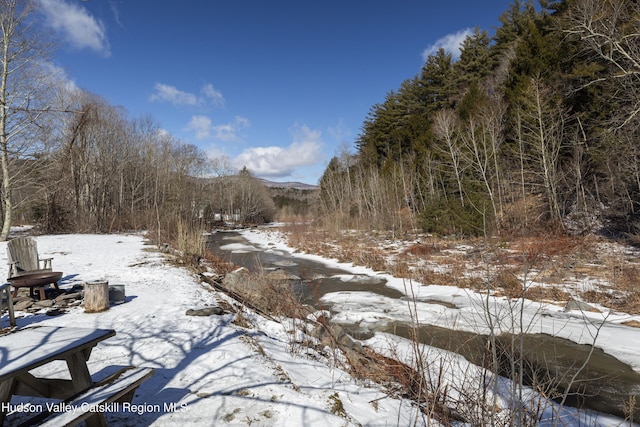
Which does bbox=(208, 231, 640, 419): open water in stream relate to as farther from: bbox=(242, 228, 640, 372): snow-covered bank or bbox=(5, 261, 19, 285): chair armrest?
bbox=(5, 261, 19, 285): chair armrest

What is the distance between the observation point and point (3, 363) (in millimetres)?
2182

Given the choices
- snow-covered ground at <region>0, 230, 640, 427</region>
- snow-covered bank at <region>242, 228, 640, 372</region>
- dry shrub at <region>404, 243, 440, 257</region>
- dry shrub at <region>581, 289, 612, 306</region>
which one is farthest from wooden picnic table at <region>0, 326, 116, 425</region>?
dry shrub at <region>404, 243, 440, 257</region>

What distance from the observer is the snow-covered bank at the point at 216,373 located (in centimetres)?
283

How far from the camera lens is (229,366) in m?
3.74

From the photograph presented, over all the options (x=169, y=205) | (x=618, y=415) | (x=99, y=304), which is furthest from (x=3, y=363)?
(x=169, y=205)

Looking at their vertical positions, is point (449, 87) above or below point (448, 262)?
above

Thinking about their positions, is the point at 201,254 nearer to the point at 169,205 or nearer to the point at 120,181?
the point at 169,205

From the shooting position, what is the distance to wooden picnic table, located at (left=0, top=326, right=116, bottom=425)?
2205 mm

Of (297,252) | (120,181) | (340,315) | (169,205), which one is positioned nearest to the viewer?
(340,315)

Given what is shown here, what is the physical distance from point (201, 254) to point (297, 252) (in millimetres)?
7447

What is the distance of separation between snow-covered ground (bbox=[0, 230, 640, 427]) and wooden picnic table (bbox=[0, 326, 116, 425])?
33 centimetres

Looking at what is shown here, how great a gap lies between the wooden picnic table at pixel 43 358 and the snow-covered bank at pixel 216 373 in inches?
13.1

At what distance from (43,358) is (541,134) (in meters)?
18.9

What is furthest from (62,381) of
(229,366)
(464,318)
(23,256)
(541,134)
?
(541,134)
